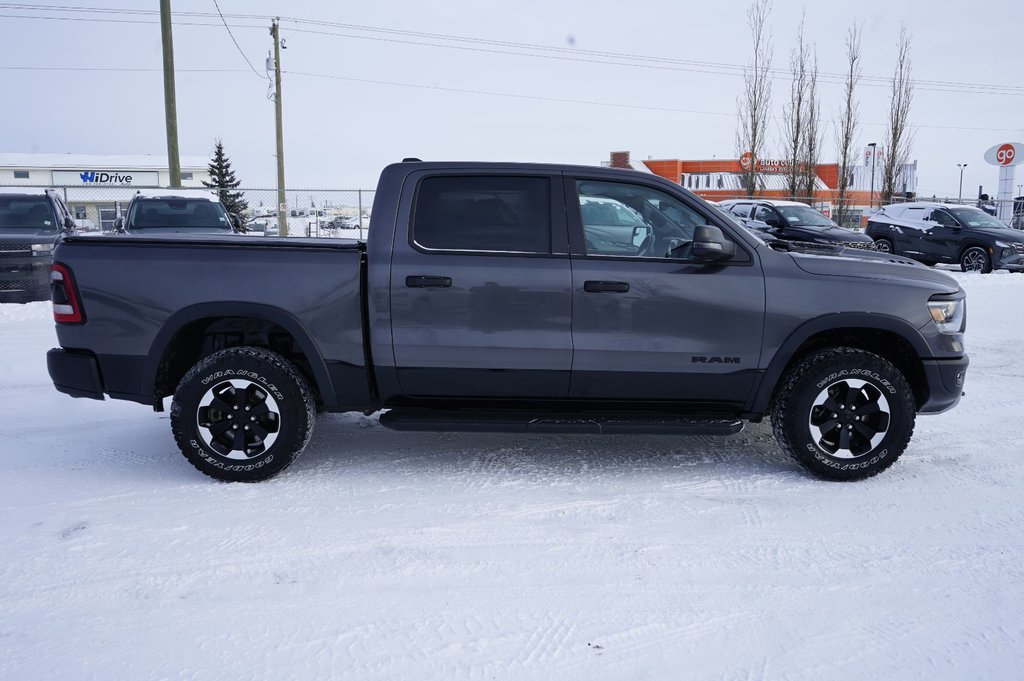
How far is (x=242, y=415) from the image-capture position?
4371 mm

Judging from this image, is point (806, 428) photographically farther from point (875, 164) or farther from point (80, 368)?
point (875, 164)

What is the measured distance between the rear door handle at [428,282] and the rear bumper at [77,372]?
73.3 inches

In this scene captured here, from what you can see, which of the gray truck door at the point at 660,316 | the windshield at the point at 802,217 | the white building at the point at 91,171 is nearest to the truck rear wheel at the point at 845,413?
the gray truck door at the point at 660,316

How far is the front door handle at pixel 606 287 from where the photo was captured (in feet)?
14.1

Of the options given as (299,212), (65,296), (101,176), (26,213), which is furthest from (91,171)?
(65,296)

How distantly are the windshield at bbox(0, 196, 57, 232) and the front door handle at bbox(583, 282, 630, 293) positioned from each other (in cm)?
1111

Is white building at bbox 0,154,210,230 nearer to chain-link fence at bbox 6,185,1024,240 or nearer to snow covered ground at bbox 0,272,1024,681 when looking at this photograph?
chain-link fence at bbox 6,185,1024,240

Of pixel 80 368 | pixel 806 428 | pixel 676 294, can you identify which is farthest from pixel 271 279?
pixel 806 428

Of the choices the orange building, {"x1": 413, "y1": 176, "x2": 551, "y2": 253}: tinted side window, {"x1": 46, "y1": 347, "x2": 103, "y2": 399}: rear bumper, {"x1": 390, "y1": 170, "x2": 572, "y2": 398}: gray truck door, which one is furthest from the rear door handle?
the orange building

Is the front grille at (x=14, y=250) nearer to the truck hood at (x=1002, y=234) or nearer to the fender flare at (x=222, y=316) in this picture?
the fender flare at (x=222, y=316)

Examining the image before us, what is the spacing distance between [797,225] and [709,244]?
47.1ft

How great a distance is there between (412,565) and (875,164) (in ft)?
119

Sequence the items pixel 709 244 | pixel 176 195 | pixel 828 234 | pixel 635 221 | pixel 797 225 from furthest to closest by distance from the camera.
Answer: pixel 797 225
pixel 828 234
pixel 176 195
pixel 635 221
pixel 709 244

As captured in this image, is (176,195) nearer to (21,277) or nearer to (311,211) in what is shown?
(21,277)
